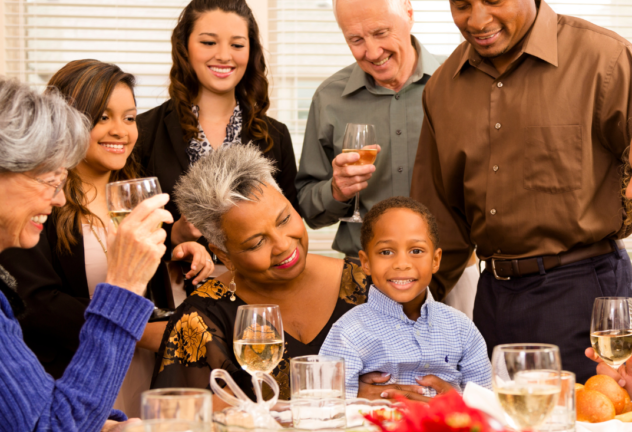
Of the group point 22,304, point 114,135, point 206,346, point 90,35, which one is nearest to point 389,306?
point 206,346

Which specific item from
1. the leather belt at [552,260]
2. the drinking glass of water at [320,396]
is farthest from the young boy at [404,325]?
the drinking glass of water at [320,396]

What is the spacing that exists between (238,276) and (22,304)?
31.0 inches

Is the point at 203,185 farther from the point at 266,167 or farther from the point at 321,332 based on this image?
the point at 321,332

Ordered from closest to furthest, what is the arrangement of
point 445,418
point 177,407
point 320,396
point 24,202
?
point 445,418 → point 177,407 → point 320,396 → point 24,202

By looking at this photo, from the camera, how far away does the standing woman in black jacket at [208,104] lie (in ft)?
9.79

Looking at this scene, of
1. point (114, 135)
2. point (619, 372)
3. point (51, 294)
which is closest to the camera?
point (619, 372)

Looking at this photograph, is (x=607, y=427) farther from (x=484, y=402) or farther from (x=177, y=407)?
(x=177, y=407)

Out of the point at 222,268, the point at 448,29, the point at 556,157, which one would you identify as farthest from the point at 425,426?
the point at 448,29

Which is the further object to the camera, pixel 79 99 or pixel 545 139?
pixel 79 99

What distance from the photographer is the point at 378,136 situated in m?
3.02

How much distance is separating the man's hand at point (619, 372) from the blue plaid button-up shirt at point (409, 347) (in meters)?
0.32

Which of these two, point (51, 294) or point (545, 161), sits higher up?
point (545, 161)

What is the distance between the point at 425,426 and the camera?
91 cm

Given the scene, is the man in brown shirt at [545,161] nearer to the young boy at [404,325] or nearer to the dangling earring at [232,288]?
the young boy at [404,325]
